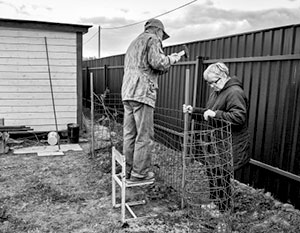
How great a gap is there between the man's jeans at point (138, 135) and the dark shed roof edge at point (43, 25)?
374cm

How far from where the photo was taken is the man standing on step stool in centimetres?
290

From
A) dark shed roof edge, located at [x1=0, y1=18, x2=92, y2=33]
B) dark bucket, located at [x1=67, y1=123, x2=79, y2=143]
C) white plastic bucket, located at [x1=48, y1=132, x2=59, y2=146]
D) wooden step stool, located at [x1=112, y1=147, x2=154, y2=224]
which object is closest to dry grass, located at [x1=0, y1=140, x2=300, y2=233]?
wooden step stool, located at [x1=112, y1=147, x2=154, y2=224]

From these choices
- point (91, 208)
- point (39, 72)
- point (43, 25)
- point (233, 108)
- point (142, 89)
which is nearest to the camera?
point (233, 108)

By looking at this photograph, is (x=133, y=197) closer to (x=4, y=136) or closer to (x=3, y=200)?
(x=3, y=200)

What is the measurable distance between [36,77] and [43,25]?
3.41 feet

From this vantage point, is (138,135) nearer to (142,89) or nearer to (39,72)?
(142,89)

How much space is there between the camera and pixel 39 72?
6184 millimetres

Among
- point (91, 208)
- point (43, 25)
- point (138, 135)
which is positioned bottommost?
point (91, 208)

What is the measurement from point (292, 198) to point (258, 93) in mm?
1172

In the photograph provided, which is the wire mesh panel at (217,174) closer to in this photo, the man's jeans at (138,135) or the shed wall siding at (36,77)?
the man's jeans at (138,135)

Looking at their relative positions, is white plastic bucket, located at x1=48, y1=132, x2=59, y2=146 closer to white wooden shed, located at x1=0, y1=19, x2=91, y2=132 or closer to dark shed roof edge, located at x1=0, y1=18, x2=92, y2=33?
white wooden shed, located at x1=0, y1=19, x2=91, y2=132

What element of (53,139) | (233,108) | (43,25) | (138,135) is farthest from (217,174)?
(43,25)

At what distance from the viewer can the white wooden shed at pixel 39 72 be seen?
235 inches

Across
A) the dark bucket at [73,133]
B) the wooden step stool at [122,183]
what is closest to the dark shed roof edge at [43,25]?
the dark bucket at [73,133]
